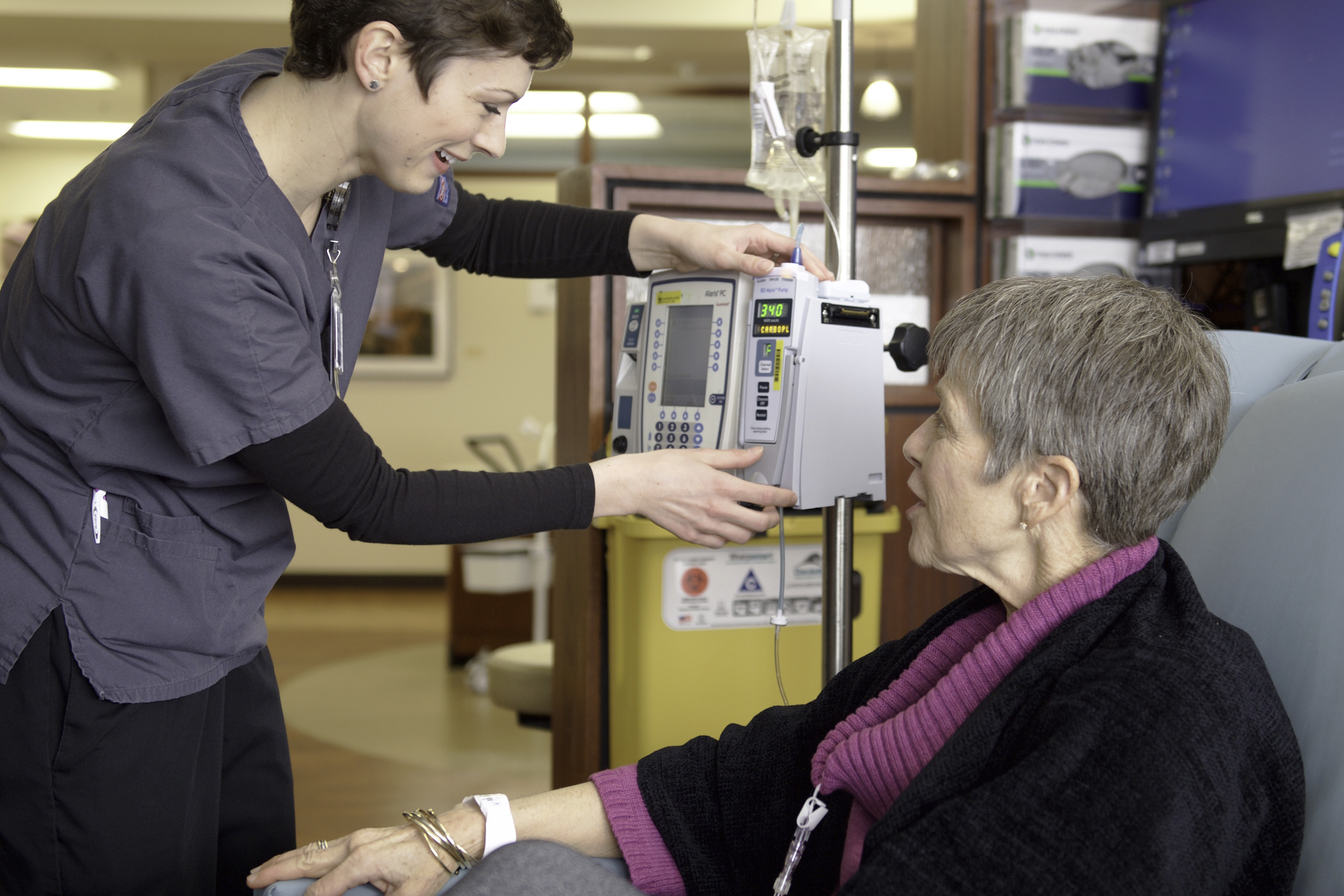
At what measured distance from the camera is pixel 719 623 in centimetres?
200

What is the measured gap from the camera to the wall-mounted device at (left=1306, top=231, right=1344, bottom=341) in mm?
1688

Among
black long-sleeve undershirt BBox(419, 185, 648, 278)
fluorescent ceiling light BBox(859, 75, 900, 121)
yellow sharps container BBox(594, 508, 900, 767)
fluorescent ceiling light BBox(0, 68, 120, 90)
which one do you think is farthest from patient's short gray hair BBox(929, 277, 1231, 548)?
fluorescent ceiling light BBox(0, 68, 120, 90)

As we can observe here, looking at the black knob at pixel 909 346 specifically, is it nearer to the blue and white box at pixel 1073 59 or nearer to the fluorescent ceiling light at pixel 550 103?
the blue and white box at pixel 1073 59

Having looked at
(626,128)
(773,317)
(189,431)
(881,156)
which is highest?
(626,128)

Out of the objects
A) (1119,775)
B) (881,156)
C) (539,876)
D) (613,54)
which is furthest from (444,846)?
(881,156)

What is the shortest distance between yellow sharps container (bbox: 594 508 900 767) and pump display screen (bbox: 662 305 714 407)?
1.56 ft

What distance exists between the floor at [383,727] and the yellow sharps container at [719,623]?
931 mm

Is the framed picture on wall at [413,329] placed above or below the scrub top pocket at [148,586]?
above

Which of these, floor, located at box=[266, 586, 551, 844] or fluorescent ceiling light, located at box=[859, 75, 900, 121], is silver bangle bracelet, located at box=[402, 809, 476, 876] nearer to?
floor, located at box=[266, 586, 551, 844]

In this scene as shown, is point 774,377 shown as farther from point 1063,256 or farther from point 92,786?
point 1063,256

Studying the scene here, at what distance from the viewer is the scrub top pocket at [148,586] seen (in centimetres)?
113

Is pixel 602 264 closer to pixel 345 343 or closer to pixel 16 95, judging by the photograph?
pixel 345 343

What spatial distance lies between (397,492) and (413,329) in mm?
5457

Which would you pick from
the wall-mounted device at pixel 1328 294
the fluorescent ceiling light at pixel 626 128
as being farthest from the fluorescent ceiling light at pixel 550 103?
the wall-mounted device at pixel 1328 294
